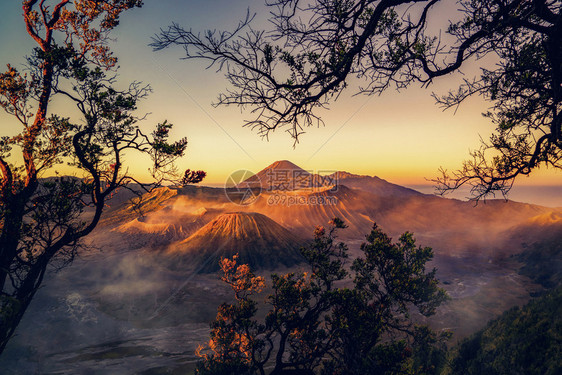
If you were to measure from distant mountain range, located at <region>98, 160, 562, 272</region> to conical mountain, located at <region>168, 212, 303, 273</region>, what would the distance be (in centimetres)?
17

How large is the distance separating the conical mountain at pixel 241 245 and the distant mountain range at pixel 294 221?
17cm

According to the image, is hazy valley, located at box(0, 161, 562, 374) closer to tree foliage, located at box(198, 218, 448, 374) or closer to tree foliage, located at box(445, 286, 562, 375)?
tree foliage, located at box(198, 218, 448, 374)

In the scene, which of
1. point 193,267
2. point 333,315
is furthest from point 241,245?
point 333,315

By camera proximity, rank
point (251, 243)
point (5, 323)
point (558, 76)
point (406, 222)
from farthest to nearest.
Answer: point (406, 222) → point (251, 243) → point (5, 323) → point (558, 76)

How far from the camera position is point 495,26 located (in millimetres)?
4125

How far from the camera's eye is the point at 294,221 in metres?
81.6

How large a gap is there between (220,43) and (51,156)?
6.25 metres

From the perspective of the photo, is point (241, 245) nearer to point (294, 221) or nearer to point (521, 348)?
point (294, 221)

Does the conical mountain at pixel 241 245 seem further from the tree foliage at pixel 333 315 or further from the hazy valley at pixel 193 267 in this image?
the tree foliage at pixel 333 315

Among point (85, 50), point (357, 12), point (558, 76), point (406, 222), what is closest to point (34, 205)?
point (85, 50)

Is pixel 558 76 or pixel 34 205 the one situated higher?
pixel 558 76

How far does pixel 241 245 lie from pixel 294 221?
106 ft

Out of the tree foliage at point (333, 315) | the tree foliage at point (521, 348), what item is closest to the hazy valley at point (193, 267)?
the tree foliage at point (333, 315)

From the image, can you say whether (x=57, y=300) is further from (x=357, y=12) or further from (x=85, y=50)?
(x=357, y=12)
